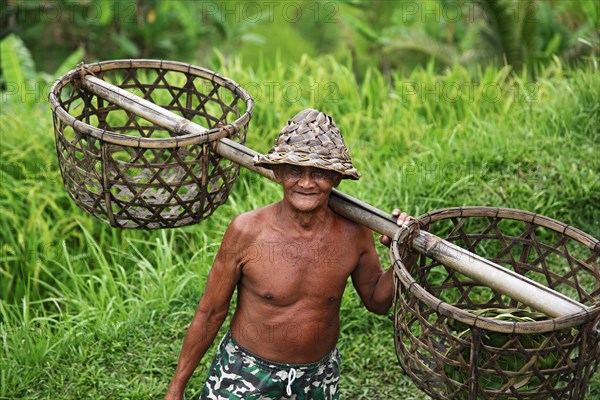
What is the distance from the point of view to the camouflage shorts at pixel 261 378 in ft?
10.3

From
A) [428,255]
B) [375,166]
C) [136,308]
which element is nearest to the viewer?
[428,255]

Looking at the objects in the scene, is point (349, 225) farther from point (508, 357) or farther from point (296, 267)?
point (508, 357)

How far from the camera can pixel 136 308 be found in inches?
179

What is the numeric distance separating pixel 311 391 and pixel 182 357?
48 centimetres

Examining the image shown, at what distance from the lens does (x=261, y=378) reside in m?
3.15

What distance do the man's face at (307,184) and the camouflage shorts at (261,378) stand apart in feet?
2.17

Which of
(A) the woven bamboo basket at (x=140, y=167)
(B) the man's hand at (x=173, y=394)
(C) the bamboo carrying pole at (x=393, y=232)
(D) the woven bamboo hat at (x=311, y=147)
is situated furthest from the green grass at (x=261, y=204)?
(D) the woven bamboo hat at (x=311, y=147)

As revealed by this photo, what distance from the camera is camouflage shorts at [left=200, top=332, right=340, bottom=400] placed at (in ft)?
10.3

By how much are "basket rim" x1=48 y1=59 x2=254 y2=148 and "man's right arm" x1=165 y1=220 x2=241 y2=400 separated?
1.05 feet

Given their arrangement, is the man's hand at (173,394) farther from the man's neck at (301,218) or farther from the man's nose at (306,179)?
the man's nose at (306,179)

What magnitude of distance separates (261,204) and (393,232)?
2.42m

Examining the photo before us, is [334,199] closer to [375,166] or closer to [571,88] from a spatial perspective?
[375,166]

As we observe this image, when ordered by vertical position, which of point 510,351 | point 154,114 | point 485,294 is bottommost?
point 485,294

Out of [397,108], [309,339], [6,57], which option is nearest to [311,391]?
[309,339]
